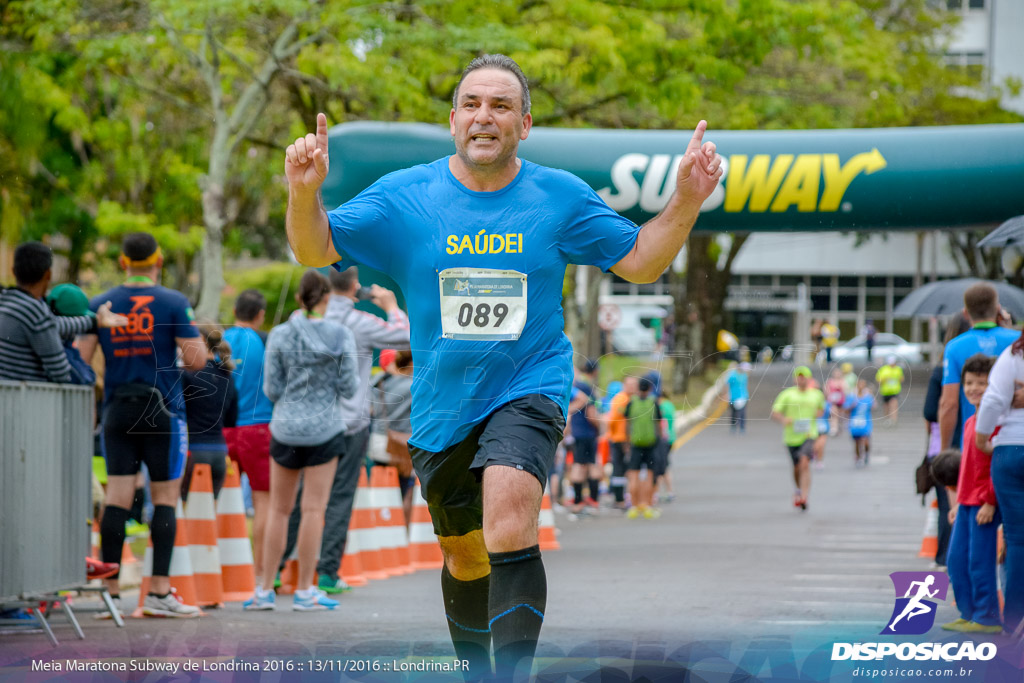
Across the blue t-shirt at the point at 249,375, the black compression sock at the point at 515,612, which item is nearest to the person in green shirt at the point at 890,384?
the black compression sock at the point at 515,612

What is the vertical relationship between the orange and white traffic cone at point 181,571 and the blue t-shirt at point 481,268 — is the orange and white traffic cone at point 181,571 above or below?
below

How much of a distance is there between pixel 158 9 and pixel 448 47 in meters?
2.95

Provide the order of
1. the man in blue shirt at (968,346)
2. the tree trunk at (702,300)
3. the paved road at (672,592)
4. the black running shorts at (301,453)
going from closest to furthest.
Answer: the paved road at (672,592), the man in blue shirt at (968,346), the black running shorts at (301,453), the tree trunk at (702,300)

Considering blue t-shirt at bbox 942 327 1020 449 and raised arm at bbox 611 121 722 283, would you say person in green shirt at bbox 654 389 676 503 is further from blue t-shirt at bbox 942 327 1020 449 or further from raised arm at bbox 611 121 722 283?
raised arm at bbox 611 121 722 283

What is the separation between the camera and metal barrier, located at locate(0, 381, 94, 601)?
5.72 metres

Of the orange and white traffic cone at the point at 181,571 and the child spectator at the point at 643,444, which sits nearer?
the orange and white traffic cone at the point at 181,571

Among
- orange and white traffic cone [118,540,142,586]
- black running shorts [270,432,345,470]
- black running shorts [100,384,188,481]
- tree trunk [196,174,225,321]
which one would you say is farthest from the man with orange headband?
tree trunk [196,174,225,321]

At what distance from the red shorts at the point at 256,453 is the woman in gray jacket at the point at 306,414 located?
0.46 meters

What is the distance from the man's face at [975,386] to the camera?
6.75 metres

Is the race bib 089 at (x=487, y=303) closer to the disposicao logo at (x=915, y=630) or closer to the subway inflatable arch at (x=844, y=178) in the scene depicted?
the disposicao logo at (x=915, y=630)

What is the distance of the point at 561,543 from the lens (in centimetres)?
1230

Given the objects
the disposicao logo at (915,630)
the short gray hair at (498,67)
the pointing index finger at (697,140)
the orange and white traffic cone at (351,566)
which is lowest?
the orange and white traffic cone at (351,566)

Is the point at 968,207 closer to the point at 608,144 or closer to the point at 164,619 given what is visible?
the point at 608,144

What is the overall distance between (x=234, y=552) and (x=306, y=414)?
3.81ft
